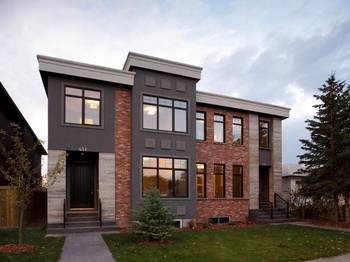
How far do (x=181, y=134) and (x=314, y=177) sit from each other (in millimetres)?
7112

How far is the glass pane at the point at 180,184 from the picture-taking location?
16306 millimetres

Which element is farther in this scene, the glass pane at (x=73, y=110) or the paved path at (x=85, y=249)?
the glass pane at (x=73, y=110)

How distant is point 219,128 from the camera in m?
19.2

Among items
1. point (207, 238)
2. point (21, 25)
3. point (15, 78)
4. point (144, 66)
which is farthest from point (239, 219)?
point (15, 78)

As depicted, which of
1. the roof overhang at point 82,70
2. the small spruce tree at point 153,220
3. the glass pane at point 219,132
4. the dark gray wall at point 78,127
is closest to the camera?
the small spruce tree at point 153,220

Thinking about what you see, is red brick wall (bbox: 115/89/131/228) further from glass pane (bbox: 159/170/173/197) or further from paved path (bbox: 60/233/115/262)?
paved path (bbox: 60/233/115/262)

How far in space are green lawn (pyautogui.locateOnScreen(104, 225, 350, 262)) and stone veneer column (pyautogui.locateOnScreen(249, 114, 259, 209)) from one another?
17.2ft

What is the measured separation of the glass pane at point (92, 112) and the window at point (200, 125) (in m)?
5.65

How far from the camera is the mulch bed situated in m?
9.69

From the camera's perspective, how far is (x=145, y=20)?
634 inches

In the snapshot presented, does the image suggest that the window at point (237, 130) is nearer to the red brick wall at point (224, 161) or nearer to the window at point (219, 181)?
the red brick wall at point (224, 161)

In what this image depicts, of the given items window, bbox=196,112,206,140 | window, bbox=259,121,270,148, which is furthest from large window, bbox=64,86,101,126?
window, bbox=259,121,270,148

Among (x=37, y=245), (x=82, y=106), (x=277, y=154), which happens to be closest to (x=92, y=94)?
(x=82, y=106)

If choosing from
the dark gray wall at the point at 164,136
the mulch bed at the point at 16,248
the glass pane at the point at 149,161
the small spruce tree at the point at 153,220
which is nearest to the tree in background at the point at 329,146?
the dark gray wall at the point at 164,136
